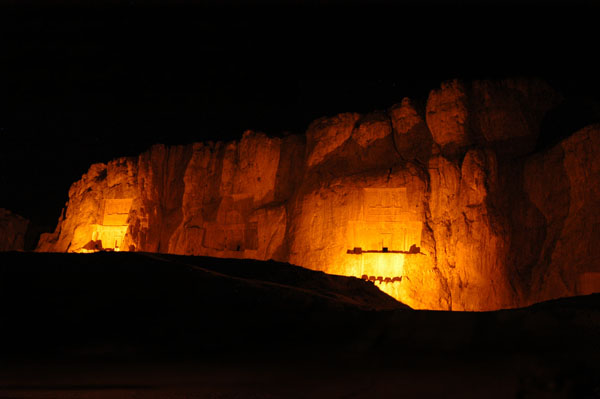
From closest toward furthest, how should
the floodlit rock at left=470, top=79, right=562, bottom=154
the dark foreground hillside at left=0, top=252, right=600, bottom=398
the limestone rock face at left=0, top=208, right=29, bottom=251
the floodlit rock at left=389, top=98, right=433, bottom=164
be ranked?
1. the dark foreground hillside at left=0, top=252, right=600, bottom=398
2. the floodlit rock at left=470, top=79, right=562, bottom=154
3. the floodlit rock at left=389, top=98, right=433, bottom=164
4. the limestone rock face at left=0, top=208, right=29, bottom=251

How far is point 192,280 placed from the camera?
377 inches

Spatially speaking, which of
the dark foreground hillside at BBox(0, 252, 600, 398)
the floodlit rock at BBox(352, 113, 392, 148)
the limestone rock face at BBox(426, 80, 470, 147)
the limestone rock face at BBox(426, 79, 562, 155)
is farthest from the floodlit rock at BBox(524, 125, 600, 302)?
the dark foreground hillside at BBox(0, 252, 600, 398)

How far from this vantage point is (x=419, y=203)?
27047mm

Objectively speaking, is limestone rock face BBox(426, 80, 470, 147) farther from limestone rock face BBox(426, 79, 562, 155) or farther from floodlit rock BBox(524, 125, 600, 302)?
floodlit rock BBox(524, 125, 600, 302)

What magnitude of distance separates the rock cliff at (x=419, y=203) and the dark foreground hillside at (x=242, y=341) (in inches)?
583

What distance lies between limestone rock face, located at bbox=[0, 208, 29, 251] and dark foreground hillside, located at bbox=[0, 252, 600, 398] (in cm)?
3302

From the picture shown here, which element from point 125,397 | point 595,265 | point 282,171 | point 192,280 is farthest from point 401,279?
point 125,397

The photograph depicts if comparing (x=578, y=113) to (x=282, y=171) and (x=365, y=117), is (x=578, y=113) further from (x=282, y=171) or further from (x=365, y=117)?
(x=282, y=171)

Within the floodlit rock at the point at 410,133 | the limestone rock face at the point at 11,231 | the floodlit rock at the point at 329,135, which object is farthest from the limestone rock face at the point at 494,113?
the limestone rock face at the point at 11,231

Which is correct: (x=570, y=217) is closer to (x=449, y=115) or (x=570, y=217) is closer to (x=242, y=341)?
(x=449, y=115)

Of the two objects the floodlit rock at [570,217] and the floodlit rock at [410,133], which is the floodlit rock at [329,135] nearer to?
the floodlit rock at [410,133]

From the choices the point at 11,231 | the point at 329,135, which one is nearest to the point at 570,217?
the point at 329,135

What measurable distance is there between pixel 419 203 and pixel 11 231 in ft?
96.5

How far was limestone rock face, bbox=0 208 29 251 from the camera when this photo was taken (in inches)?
1564
